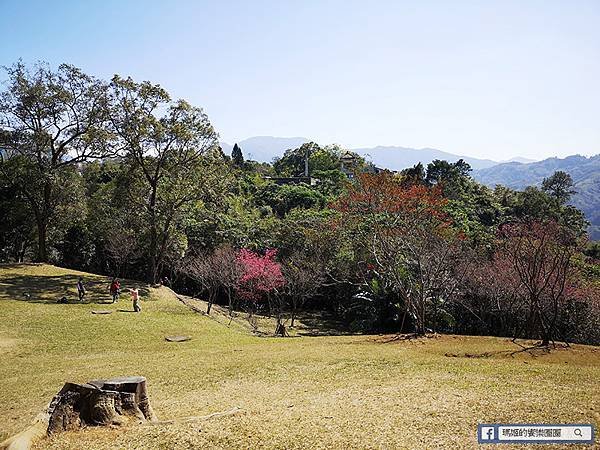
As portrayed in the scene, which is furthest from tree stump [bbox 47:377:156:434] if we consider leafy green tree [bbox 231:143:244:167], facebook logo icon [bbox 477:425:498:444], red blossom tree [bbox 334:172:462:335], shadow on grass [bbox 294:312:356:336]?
leafy green tree [bbox 231:143:244:167]

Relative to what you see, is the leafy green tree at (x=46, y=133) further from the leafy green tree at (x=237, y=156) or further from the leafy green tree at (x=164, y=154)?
the leafy green tree at (x=237, y=156)

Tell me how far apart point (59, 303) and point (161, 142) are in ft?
34.4

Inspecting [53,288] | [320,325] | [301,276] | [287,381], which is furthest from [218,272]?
[287,381]

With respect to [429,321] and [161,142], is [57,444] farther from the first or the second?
[161,142]

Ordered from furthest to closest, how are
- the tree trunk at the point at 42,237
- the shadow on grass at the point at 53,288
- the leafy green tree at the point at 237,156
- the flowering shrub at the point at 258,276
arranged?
the leafy green tree at the point at 237,156 < the tree trunk at the point at 42,237 < the flowering shrub at the point at 258,276 < the shadow on grass at the point at 53,288

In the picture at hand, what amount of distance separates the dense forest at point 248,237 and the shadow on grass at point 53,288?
132 inches

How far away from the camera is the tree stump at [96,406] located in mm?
8188

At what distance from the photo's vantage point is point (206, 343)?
18188 mm

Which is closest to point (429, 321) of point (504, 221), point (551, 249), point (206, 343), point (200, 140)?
point (551, 249)

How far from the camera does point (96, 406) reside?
838 cm

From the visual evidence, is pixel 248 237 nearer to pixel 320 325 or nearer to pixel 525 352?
pixel 320 325

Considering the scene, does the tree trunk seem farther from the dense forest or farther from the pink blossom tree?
the pink blossom tree

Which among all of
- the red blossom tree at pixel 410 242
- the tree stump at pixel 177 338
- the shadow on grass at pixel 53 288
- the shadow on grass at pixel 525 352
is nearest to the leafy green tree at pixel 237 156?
the shadow on grass at pixel 53 288

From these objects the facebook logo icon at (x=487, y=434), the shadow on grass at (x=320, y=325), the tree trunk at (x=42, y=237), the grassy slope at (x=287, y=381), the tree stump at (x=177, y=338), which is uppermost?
the tree trunk at (x=42, y=237)
